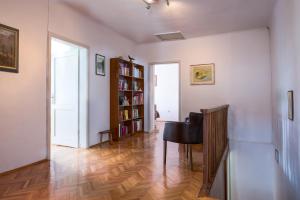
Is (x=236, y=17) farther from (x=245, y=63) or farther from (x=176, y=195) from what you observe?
(x=176, y=195)

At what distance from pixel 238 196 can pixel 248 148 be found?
1176 millimetres

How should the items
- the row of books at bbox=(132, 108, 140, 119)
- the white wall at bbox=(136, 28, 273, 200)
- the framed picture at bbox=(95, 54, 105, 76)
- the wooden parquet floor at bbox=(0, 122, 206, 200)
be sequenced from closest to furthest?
1. the wooden parquet floor at bbox=(0, 122, 206, 200)
2. the framed picture at bbox=(95, 54, 105, 76)
3. the white wall at bbox=(136, 28, 273, 200)
4. the row of books at bbox=(132, 108, 140, 119)

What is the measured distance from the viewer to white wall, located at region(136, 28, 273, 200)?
188 inches

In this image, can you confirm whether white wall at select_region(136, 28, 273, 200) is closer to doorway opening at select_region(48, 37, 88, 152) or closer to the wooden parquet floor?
the wooden parquet floor

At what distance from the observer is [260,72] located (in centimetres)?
488

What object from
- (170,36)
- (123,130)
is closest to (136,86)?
(123,130)

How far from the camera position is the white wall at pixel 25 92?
273 centimetres

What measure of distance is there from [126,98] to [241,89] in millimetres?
2955

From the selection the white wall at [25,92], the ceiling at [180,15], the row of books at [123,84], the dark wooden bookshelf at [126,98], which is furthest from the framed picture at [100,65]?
the white wall at [25,92]

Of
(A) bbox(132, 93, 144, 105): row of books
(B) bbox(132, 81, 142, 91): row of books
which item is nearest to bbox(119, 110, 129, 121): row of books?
(A) bbox(132, 93, 144, 105): row of books

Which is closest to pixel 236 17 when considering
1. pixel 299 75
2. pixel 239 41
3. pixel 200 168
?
Result: pixel 239 41

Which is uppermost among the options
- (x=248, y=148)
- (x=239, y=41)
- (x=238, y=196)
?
(x=239, y=41)

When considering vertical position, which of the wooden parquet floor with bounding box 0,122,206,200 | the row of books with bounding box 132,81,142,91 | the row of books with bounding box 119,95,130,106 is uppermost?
the row of books with bounding box 132,81,142,91

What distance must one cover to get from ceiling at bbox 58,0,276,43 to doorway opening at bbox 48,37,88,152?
905mm
